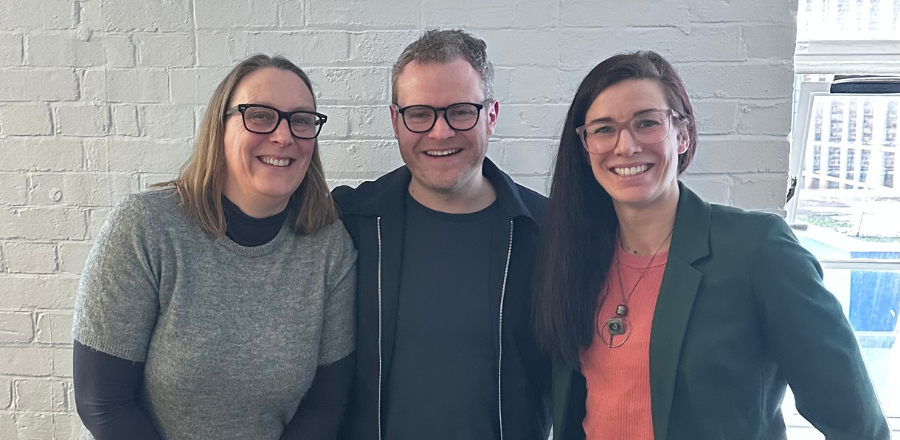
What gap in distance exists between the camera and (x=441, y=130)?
4.66 feet

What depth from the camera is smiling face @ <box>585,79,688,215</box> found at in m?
1.22

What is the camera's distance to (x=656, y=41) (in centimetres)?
178

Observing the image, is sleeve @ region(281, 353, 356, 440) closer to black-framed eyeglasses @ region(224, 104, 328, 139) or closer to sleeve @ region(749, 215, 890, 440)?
black-framed eyeglasses @ region(224, 104, 328, 139)

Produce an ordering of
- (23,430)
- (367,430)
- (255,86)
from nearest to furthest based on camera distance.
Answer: (255,86)
(367,430)
(23,430)

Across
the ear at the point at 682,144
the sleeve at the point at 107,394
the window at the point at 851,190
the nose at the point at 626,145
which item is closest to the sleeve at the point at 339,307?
the sleeve at the point at 107,394

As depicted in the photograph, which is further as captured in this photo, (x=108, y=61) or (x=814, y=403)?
(x=108, y=61)

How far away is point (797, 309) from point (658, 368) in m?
0.26

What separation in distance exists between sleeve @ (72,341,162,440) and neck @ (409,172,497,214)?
2.32 feet

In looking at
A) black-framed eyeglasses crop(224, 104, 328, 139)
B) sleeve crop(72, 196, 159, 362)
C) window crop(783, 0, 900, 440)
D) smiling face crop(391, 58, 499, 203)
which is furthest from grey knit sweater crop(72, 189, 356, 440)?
window crop(783, 0, 900, 440)

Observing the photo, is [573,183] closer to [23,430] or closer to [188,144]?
[188,144]

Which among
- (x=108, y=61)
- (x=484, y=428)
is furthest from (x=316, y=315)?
(x=108, y=61)

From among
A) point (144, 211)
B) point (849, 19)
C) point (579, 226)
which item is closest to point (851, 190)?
point (849, 19)

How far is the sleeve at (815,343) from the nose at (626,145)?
0.93ft

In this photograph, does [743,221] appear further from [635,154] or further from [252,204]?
[252,204]
